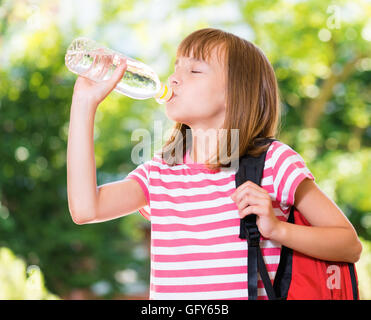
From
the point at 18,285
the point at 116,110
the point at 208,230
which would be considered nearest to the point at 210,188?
the point at 208,230

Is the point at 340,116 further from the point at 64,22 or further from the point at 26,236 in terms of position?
the point at 26,236

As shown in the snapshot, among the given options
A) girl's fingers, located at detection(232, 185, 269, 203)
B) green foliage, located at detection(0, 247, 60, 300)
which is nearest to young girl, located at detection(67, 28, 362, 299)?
girl's fingers, located at detection(232, 185, 269, 203)

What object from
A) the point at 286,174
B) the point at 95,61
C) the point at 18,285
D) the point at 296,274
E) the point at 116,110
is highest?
the point at 116,110

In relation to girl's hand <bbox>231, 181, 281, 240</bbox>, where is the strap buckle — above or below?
below

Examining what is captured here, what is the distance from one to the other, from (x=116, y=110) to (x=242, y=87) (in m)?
3.06

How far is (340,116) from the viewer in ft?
13.4

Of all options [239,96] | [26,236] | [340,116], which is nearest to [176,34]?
[340,116]

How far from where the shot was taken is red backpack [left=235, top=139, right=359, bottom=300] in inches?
27.8

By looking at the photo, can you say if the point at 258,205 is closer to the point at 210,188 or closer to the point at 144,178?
the point at 210,188

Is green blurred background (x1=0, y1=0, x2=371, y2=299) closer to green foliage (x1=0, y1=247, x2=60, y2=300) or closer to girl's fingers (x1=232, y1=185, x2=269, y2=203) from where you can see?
green foliage (x1=0, y1=247, x2=60, y2=300)

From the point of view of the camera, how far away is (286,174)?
0.73 meters
